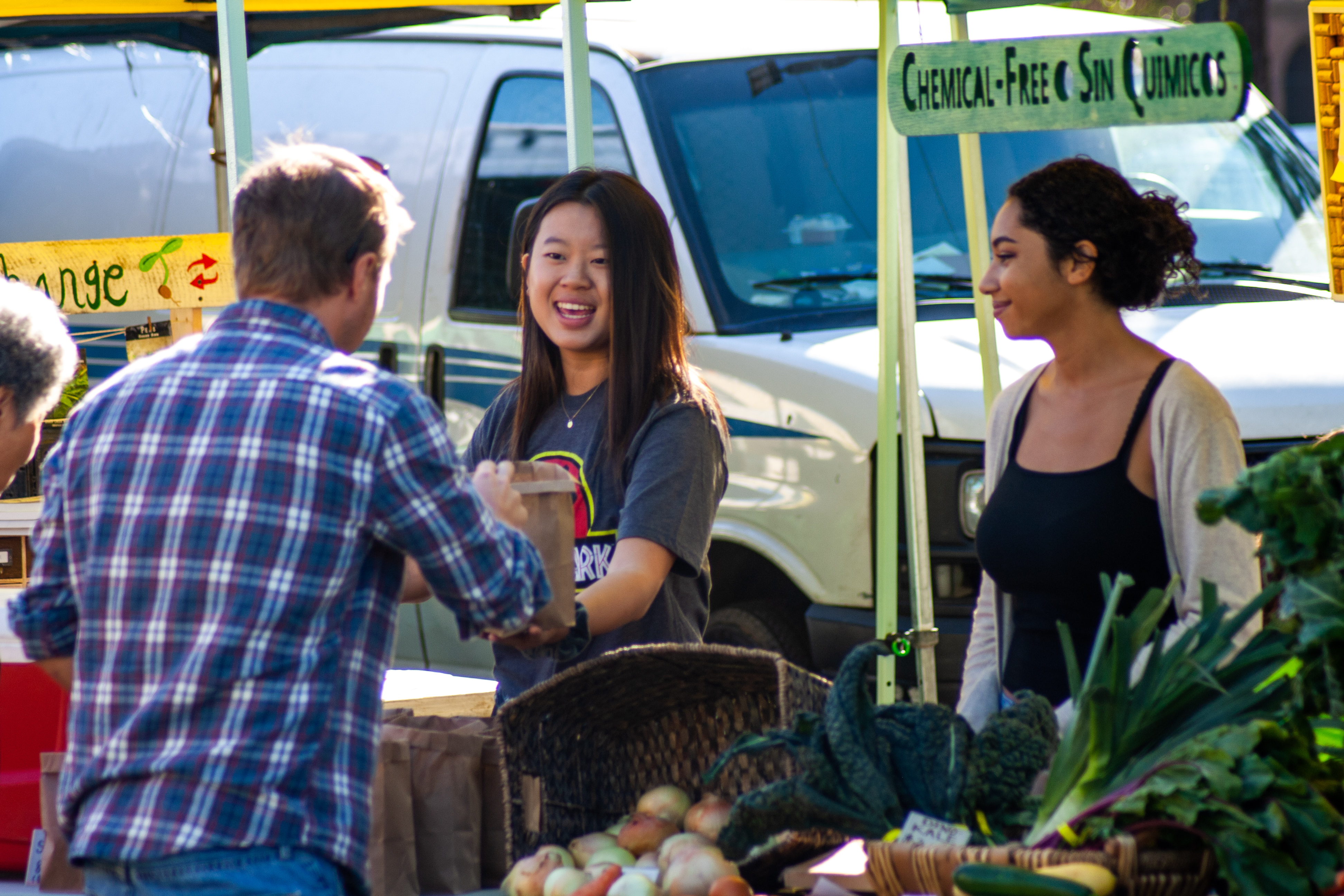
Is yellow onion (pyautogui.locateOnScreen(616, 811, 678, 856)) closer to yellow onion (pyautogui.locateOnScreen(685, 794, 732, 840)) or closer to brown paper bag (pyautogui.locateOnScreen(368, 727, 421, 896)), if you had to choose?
yellow onion (pyautogui.locateOnScreen(685, 794, 732, 840))

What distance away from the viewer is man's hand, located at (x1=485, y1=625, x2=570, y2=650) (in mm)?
2000

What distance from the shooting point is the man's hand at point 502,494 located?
1969 mm

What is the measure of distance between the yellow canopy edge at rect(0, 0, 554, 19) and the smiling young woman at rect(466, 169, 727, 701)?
1364mm

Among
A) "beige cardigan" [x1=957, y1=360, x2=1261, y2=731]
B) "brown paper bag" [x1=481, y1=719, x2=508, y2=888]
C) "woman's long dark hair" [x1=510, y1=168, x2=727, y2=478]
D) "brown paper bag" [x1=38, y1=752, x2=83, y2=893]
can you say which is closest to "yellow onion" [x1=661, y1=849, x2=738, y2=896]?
"beige cardigan" [x1=957, y1=360, x2=1261, y2=731]

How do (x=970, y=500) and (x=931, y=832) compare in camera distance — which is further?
(x=970, y=500)

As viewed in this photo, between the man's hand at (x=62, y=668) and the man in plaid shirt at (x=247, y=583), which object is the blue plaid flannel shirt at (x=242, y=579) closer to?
the man in plaid shirt at (x=247, y=583)

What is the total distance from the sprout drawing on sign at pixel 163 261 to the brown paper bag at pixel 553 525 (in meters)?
1.71

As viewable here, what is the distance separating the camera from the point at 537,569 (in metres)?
1.81

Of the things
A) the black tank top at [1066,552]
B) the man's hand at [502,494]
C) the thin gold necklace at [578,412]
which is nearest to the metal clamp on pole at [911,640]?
the black tank top at [1066,552]

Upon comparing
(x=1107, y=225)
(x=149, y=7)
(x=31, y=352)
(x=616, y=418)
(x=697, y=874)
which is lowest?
(x=697, y=874)

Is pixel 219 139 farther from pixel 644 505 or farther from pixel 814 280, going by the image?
pixel 644 505

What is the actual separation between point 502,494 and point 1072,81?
3.71ft

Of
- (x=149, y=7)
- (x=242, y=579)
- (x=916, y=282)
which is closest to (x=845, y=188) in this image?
(x=916, y=282)

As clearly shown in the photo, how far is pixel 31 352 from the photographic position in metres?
2.36
